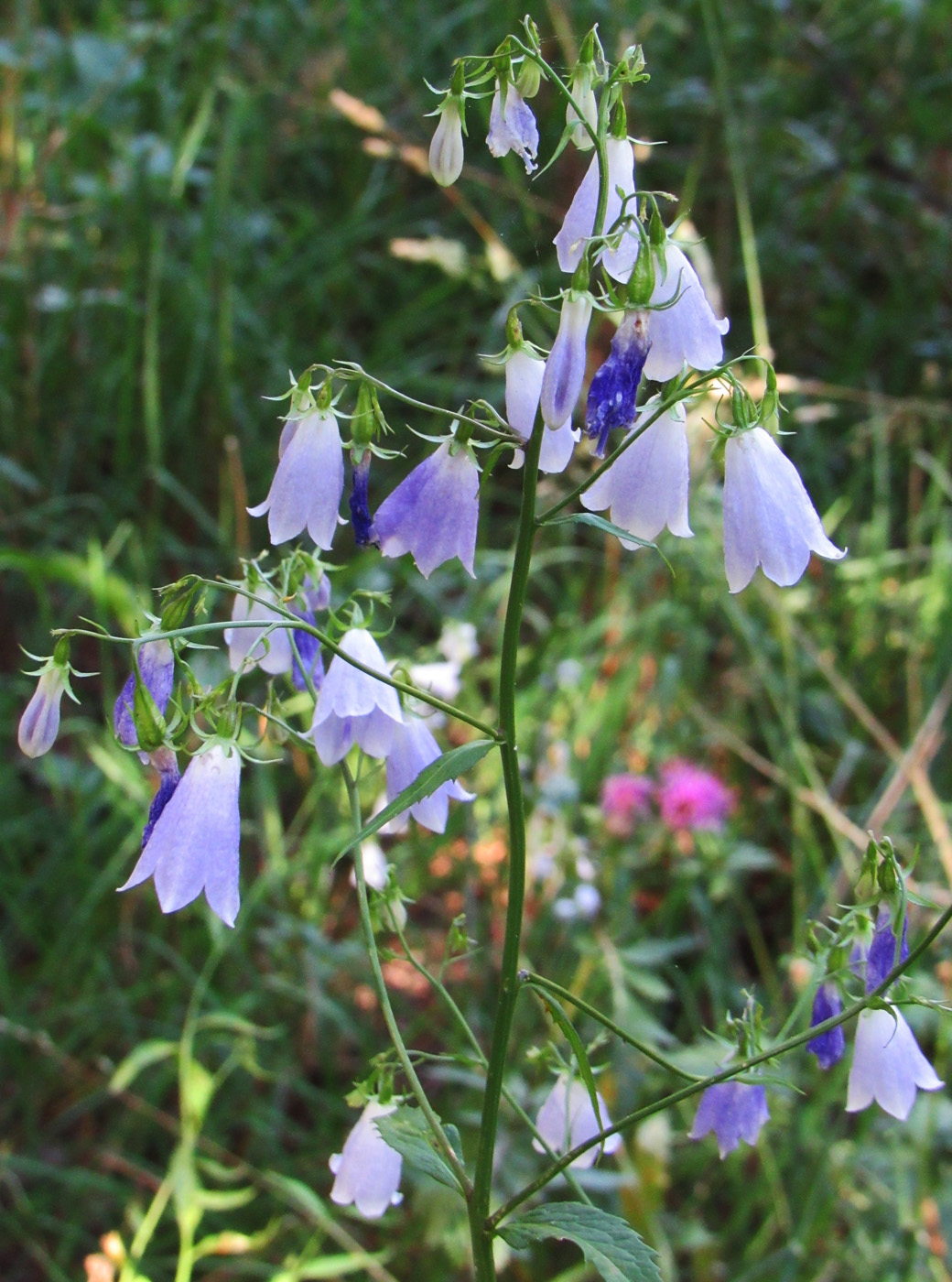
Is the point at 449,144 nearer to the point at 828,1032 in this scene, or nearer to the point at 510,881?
the point at 510,881

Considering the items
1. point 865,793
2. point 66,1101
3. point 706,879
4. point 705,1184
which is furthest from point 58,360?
point 705,1184

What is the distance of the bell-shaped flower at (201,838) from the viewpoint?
116cm

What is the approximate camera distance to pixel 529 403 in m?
1.23

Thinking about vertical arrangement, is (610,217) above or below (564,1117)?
above

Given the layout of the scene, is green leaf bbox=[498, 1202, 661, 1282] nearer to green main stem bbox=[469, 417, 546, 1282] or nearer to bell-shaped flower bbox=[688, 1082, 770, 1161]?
green main stem bbox=[469, 417, 546, 1282]

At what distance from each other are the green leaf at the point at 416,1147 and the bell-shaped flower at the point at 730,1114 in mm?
315

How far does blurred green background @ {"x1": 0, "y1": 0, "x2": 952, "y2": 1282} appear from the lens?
239 centimetres

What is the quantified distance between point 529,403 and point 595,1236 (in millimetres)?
800

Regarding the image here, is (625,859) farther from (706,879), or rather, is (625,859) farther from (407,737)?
(407,737)

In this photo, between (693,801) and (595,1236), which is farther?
(693,801)

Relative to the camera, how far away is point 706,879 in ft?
9.57

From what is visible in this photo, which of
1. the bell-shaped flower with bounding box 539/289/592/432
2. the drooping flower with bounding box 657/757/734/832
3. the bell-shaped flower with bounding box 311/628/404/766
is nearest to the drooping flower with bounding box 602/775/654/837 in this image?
the drooping flower with bounding box 657/757/734/832

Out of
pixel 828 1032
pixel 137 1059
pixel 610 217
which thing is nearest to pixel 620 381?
pixel 610 217

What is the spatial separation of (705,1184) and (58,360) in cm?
284
